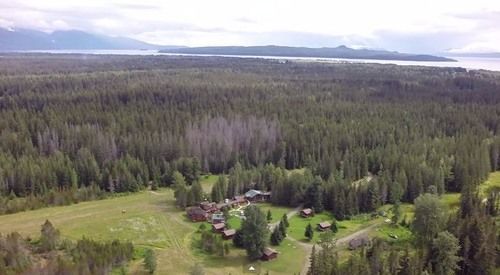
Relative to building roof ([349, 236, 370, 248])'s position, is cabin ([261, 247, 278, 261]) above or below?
below

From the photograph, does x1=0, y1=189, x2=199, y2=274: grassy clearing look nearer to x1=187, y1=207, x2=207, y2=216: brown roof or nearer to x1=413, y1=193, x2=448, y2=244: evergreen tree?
x1=187, y1=207, x2=207, y2=216: brown roof

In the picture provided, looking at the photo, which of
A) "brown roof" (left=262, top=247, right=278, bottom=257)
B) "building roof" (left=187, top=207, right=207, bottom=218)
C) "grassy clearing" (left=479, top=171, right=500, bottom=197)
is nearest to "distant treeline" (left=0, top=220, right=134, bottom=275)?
"building roof" (left=187, top=207, right=207, bottom=218)

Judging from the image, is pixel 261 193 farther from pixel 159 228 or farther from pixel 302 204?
pixel 159 228

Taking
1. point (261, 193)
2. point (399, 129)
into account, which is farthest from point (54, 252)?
point (399, 129)

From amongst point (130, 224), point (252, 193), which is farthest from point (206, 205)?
point (130, 224)

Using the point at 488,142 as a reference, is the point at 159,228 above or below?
below

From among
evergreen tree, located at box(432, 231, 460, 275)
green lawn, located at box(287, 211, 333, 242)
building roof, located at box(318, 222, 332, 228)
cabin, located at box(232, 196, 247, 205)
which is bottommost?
green lawn, located at box(287, 211, 333, 242)
